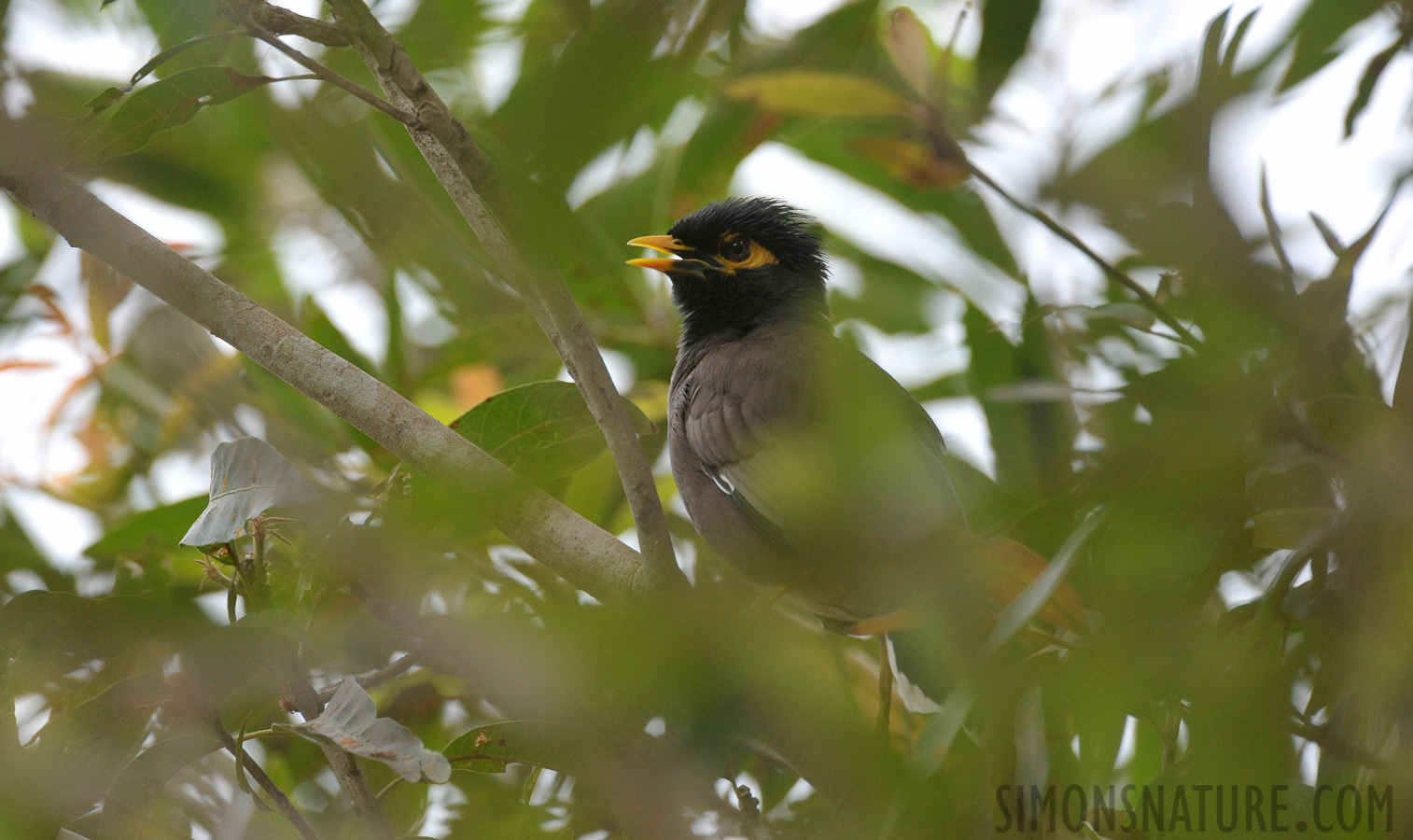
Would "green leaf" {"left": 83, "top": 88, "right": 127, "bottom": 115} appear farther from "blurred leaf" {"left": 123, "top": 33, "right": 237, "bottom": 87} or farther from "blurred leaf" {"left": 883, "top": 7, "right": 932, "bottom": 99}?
"blurred leaf" {"left": 883, "top": 7, "right": 932, "bottom": 99}

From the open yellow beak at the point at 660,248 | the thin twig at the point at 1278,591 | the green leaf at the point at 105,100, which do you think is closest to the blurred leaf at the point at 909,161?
the thin twig at the point at 1278,591

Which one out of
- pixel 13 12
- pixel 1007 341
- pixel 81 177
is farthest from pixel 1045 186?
pixel 81 177

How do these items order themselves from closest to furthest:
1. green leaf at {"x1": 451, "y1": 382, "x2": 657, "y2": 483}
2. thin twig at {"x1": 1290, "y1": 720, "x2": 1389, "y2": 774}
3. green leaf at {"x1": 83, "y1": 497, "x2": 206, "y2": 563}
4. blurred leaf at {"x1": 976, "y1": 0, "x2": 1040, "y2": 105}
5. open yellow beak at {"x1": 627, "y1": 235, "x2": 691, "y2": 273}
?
thin twig at {"x1": 1290, "y1": 720, "x2": 1389, "y2": 774} → blurred leaf at {"x1": 976, "y1": 0, "x2": 1040, "y2": 105} → green leaf at {"x1": 451, "y1": 382, "x2": 657, "y2": 483} → green leaf at {"x1": 83, "y1": 497, "x2": 206, "y2": 563} → open yellow beak at {"x1": 627, "y1": 235, "x2": 691, "y2": 273}

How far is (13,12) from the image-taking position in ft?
3.94

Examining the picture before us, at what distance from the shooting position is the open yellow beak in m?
3.09

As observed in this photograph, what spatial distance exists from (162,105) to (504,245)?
73 cm

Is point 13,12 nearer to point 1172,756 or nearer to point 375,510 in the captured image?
point 375,510

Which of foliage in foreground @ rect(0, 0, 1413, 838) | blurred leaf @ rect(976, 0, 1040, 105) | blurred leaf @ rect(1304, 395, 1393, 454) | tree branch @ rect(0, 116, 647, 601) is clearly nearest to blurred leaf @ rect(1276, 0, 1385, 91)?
foliage in foreground @ rect(0, 0, 1413, 838)

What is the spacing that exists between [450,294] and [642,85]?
0.99 meters

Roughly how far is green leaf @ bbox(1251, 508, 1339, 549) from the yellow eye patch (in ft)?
7.25

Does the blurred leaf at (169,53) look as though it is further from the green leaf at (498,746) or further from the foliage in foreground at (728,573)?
the green leaf at (498,746)

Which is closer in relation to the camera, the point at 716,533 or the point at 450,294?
the point at 450,294

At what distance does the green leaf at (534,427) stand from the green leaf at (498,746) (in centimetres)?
56

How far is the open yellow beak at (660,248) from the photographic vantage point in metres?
3.09
